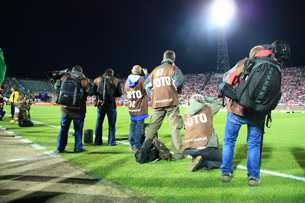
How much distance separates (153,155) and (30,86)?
242ft

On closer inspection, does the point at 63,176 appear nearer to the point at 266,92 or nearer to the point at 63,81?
the point at 63,81

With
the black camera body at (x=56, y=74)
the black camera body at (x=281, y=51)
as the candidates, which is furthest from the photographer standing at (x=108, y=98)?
the black camera body at (x=281, y=51)

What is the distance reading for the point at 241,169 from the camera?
3766 mm

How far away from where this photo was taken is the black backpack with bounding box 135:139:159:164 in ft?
13.5

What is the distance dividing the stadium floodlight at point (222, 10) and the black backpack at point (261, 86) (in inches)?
1898

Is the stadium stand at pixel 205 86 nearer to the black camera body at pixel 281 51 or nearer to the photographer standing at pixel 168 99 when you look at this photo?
the photographer standing at pixel 168 99

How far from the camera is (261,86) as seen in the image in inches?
104

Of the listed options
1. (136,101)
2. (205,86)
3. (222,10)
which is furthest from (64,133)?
(205,86)

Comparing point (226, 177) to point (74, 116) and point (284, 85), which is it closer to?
point (74, 116)

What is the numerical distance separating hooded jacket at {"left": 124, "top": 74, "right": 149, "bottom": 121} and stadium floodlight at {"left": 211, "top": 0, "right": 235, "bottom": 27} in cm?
4646

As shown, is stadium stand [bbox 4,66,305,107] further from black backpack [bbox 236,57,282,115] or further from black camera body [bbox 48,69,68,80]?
black camera body [bbox 48,69,68,80]

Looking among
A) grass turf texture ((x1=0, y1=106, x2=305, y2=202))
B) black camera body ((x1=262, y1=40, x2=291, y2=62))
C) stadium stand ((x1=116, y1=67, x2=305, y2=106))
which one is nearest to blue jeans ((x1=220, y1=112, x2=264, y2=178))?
grass turf texture ((x1=0, y1=106, x2=305, y2=202))

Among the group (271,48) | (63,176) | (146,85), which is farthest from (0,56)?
(271,48)

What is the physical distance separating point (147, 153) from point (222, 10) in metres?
48.9
